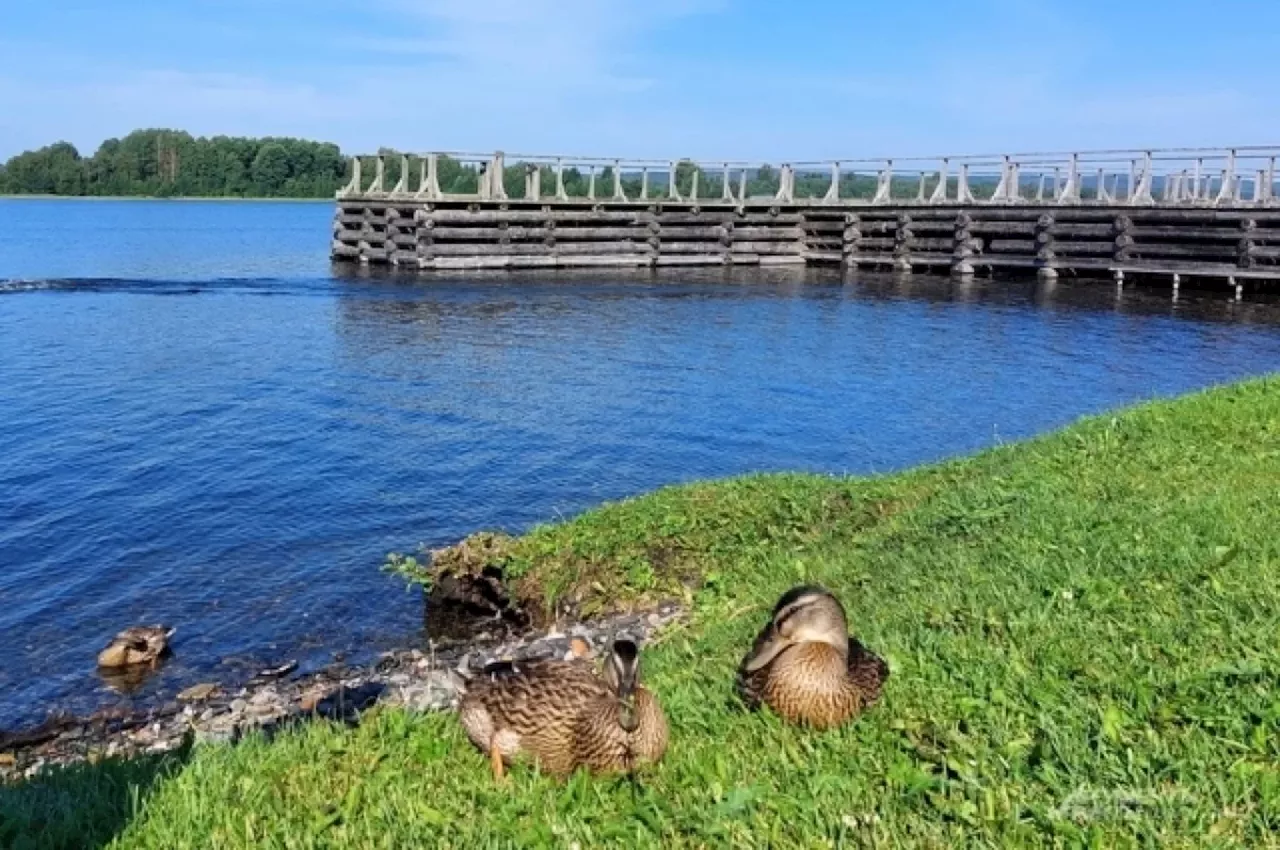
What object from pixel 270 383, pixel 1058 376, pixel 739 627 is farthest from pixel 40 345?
pixel 739 627

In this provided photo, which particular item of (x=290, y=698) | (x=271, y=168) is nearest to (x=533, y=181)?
(x=290, y=698)

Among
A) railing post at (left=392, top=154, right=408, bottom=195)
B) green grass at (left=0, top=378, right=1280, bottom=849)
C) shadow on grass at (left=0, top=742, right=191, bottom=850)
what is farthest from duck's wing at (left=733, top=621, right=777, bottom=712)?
railing post at (left=392, top=154, right=408, bottom=195)

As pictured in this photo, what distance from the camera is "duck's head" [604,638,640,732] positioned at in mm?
4945

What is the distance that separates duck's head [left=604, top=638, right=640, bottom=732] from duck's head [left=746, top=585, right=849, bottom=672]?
2.95 feet

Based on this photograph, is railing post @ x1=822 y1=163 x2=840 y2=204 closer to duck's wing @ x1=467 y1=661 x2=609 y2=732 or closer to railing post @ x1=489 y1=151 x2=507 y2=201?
railing post @ x1=489 y1=151 x2=507 y2=201

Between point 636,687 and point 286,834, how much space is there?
150cm

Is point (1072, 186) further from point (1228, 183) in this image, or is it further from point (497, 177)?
point (497, 177)

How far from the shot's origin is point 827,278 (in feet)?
163

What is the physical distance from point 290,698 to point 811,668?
5.83m

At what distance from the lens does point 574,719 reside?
5035 mm

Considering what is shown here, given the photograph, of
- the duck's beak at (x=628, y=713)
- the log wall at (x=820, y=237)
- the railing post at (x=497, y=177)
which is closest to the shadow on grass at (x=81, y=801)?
the duck's beak at (x=628, y=713)

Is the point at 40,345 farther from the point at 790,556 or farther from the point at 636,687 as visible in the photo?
the point at 636,687

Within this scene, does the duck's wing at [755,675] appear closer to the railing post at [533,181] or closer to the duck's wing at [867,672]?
the duck's wing at [867,672]

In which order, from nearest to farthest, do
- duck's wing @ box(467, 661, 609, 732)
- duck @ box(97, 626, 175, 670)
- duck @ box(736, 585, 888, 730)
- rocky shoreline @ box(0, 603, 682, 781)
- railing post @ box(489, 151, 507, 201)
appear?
1. duck's wing @ box(467, 661, 609, 732)
2. duck @ box(736, 585, 888, 730)
3. rocky shoreline @ box(0, 603, 682, 781)
4. duck @ box(97, 626, 175, 670)
5. railing post @ box(489, 151, 507, 201)
